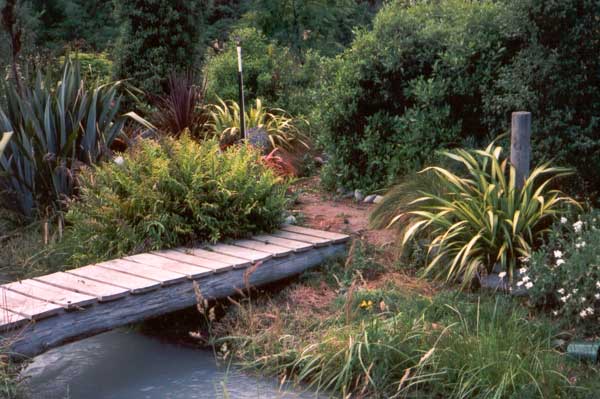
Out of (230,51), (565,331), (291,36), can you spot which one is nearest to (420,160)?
(565,331)

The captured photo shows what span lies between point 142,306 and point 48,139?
2.74 metres

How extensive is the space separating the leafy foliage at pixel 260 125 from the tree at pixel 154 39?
2.77 ft

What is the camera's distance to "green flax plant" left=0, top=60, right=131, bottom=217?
7434mm

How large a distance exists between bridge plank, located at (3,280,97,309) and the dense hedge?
3393mm

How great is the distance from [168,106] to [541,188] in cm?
462

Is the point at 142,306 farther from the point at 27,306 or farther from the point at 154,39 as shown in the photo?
the point at 154,39

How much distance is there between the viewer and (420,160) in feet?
25.2

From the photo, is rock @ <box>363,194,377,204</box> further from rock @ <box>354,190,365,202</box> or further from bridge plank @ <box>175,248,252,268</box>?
bridge plank @ <box>175,248,252,268</box>

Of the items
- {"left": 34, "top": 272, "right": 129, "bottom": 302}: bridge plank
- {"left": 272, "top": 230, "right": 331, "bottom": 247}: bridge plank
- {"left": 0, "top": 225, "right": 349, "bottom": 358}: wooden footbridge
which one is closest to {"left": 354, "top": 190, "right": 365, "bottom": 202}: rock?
{"left": 0, "top": 225, "right": 349, "bottom": 358}: wooden footbridge

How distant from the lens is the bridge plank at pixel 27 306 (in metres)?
4.85

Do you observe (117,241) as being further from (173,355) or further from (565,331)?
(565,331)

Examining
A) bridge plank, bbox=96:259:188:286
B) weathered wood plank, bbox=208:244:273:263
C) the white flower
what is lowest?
weathered wood plank, bbox=208:244:273:263

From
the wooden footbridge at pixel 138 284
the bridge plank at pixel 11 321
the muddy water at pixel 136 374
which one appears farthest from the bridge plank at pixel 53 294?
the muddy water at pixel 136 374

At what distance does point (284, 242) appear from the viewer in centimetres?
649
